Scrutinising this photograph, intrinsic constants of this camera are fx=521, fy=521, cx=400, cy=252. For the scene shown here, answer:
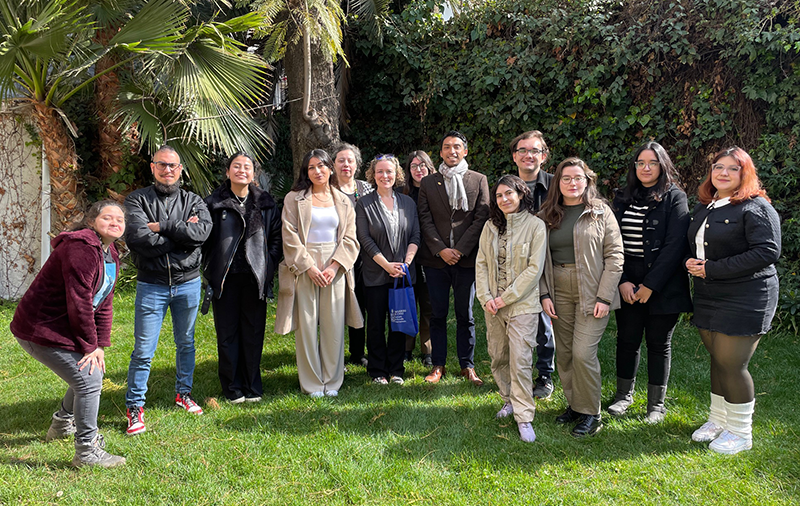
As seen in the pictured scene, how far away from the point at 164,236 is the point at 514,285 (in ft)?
8.46

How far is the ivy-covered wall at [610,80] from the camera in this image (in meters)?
5.99

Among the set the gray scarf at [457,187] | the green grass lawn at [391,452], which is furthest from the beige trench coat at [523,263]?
the green grass lawn at [391,452]

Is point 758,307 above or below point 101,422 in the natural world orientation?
above

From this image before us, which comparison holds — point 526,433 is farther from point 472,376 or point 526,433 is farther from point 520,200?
point 520,200

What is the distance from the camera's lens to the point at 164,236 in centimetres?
382

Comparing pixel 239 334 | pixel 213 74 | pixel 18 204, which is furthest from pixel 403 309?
pixel 18 204

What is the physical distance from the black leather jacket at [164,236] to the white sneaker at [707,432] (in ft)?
12.5

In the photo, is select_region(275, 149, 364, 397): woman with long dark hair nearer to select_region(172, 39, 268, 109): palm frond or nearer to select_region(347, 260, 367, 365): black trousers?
select_region(347, 260, 367, 365): black trousers

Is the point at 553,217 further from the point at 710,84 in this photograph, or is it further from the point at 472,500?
the point at 710,84

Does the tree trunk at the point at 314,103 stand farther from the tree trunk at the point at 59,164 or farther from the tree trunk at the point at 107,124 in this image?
the tree trunk at the point at 59,164

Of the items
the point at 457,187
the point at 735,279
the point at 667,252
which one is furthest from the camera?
the point at 457,187

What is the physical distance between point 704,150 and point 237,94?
231 inches

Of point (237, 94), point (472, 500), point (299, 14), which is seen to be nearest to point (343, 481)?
point (472, 500)

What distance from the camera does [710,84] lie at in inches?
255
